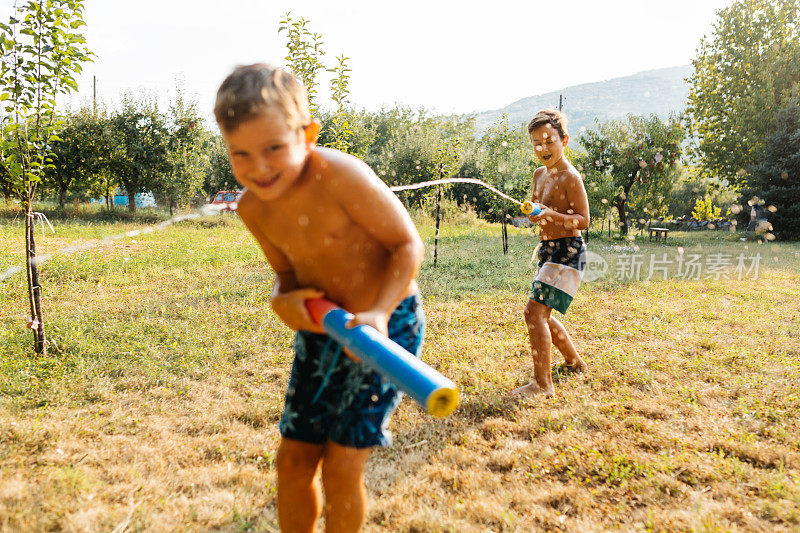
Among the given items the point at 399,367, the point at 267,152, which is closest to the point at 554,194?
the point at 267,152

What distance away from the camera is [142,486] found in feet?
8.93

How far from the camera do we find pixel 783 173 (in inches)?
729

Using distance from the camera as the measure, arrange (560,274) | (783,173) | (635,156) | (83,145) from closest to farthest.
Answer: (560,274)
(783,173)
(635,156)
(83,145)

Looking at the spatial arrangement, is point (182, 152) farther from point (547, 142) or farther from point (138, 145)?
point (547, 142)

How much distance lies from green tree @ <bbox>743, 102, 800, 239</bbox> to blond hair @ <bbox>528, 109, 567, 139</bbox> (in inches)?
742

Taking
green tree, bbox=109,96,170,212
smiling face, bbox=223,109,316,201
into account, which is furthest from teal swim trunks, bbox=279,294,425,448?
green tree, bbox=109,96,170,212

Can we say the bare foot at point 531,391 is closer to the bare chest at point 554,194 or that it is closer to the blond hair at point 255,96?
the bare chest at point 554,194

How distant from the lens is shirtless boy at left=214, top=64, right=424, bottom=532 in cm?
160

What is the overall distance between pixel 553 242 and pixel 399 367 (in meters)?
3.11

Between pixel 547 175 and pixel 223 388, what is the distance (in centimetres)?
305

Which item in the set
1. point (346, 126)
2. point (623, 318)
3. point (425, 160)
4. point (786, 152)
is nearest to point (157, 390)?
point (346, 126)

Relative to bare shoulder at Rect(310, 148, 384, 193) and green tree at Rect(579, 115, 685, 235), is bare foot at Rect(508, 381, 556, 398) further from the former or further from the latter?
green tree at Rect(579, 115, 685, 235)

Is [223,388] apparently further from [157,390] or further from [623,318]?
[623,318]

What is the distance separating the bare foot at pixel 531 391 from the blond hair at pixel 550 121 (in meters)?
1.96
